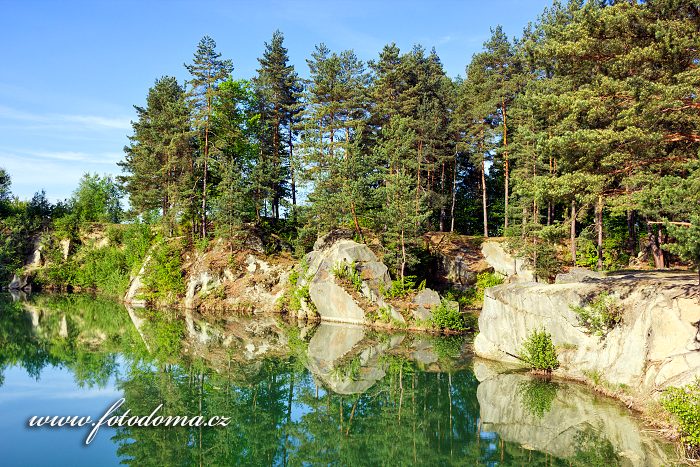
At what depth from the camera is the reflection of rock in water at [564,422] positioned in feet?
40.1

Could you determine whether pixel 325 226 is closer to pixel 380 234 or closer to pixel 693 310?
pixel 380 234

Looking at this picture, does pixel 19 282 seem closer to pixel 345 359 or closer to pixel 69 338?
pixel 69 338

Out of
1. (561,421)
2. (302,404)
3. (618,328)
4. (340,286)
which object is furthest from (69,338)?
(618,328)

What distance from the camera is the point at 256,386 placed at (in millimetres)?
18922

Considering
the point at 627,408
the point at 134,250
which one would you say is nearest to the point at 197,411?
the point at 627,408

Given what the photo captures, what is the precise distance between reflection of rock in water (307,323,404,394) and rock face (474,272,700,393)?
19.1 ft

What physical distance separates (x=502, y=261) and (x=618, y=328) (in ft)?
76.1

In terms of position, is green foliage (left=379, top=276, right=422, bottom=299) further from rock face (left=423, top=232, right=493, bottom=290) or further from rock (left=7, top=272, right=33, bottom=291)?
rock (left=7, top=272, right=33, bottom=291)

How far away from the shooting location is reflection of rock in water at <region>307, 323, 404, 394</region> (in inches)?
778

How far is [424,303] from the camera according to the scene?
31234 mm

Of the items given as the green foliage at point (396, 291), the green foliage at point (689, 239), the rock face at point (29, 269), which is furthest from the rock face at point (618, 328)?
the rock face at point (29, 269)

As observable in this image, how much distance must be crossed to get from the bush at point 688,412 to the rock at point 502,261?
26.5m

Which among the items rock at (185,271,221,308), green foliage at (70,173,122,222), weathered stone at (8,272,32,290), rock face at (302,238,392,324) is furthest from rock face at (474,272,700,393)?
weathered stone at (8,272,32,290)

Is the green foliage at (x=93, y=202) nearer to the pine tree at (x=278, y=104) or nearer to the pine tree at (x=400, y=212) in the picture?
the pine tree at (x=278, y=104)
